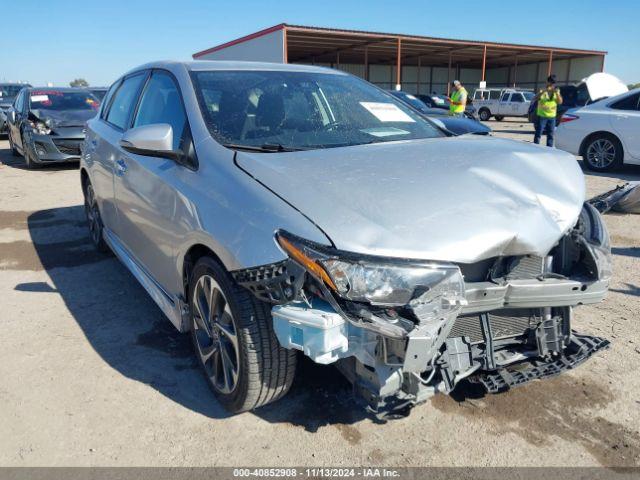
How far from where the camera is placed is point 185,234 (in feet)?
8.48

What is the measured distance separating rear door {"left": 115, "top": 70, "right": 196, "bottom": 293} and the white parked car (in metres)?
25.6

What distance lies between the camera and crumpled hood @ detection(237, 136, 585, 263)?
200 centimetres

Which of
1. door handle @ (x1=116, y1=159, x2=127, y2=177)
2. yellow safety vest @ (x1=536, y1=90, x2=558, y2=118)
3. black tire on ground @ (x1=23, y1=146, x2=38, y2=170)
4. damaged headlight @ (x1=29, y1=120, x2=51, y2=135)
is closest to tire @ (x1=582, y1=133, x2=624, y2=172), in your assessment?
yellow safety vest @ (x1=536, y1=90, x2=558, y2=118)

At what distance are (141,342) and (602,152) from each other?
29.0 ft

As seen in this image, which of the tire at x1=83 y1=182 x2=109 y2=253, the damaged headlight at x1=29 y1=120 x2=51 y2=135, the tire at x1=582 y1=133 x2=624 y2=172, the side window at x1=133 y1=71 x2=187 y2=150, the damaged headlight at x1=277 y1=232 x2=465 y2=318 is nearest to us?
the damaged headlight at x1=277 y1=232 x2=465 y2=318

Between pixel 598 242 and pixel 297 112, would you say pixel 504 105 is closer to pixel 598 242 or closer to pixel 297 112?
pixel 297 112

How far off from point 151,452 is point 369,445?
995 mm

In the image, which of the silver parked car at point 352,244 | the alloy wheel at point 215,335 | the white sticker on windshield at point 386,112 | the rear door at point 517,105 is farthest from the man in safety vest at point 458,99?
the rear door at point 517,105

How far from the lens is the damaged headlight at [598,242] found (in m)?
2.39

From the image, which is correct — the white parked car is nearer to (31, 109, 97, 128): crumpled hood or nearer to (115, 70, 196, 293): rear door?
(31, 109, 97, 128): crumpled hood

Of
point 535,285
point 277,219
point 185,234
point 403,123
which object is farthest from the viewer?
point 403,123

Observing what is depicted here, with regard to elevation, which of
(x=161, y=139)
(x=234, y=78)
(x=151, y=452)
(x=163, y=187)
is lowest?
(x=151, y=452)

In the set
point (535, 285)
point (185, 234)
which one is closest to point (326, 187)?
point (185, 234)

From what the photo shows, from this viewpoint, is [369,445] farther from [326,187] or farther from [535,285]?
[326,187]
